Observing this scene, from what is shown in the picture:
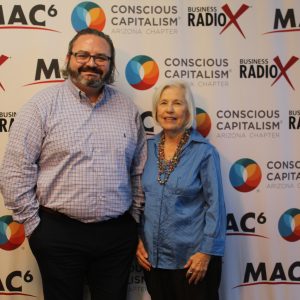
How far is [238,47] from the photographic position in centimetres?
208

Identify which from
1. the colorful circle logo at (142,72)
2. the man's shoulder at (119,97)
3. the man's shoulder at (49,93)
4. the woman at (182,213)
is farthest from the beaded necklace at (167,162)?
the man's shoulder at (49,93)

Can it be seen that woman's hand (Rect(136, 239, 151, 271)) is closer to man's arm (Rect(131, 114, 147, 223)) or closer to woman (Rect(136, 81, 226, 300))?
woman (Rect(136, 81, 226, 300))

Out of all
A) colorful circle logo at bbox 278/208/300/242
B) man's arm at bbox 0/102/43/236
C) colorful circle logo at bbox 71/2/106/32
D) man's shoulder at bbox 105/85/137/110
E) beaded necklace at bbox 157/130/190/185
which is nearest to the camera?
man's arm at bbox 0/102/43/236

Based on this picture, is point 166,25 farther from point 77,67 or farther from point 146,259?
point 146,259

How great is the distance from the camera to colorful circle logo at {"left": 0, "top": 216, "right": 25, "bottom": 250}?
2.06m

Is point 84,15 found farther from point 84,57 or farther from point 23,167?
point 23,167

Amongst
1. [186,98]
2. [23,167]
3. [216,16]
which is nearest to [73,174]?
[23,167]

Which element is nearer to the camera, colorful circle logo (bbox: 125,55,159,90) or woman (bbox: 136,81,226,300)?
woman (bbox: 136,81,226,300)

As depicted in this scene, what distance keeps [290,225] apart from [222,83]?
0.90m

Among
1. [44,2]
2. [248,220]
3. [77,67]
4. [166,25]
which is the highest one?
[44,2]

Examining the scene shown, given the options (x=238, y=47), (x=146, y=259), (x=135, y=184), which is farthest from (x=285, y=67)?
(x=146, y=259)

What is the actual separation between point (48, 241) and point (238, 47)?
4.68 ft

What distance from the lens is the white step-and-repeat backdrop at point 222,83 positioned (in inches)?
79.7

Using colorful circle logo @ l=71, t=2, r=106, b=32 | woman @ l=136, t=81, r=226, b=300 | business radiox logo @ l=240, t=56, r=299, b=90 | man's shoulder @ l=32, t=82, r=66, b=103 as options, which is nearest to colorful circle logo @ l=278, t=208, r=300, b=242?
woman @ l=136, t=81, r=226, b=300
